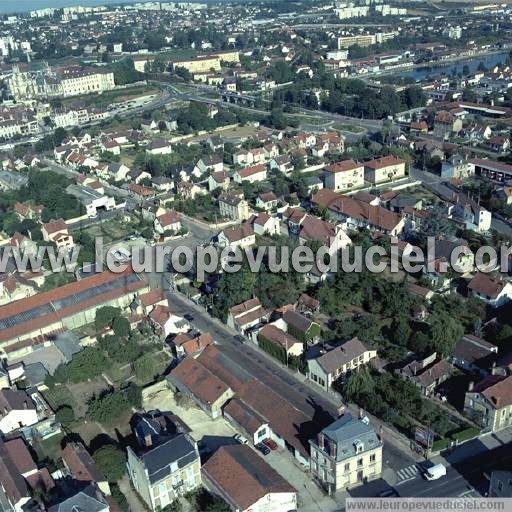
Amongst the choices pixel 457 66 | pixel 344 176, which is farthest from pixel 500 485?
pixel 457 66

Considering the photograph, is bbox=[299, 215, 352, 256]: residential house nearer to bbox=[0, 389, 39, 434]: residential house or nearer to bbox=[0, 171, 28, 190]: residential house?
bbox=[0, 389, 39, 434]: residential house

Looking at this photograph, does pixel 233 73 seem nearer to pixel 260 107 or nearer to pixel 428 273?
pixel 260 107

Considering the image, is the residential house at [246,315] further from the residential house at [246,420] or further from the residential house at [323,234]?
the residential house at [323,234]

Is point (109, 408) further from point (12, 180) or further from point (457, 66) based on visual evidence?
point (457, 66)

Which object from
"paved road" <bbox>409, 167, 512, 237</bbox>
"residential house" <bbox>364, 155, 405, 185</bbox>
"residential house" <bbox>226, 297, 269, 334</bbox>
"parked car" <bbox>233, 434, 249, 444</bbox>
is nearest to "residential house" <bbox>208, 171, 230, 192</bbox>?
"residential house" <bbox>364, 155, 405, 185</bbox>

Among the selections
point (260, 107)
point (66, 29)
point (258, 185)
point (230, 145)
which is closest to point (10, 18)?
point (66, 29)
